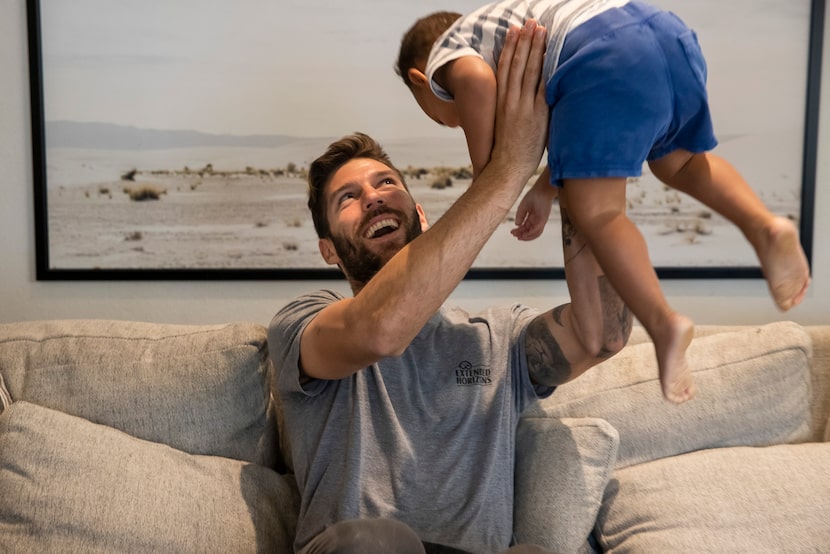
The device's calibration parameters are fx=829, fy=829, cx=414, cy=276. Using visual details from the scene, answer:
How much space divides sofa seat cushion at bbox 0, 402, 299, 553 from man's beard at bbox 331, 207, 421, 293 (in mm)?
549

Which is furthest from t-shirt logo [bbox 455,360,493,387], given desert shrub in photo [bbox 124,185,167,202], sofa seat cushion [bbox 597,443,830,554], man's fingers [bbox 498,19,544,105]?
desert shrub in photo [bbox 124,185,167,202]

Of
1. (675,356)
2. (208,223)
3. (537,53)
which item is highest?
(537,53)

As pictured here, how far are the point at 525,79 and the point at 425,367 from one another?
0.72 m

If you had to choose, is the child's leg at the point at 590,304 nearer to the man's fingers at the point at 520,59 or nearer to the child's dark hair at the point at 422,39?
the man's fingers at the point at 520,59

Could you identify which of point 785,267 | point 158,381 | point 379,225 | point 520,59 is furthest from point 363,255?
point 785,267

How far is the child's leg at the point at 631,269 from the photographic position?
123 centimetres

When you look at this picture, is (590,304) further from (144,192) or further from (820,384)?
(144,192)

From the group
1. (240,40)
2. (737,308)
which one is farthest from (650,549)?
(240,40)

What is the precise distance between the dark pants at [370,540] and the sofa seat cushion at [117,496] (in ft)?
1.18

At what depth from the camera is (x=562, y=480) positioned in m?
1.89

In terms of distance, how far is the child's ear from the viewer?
159cm

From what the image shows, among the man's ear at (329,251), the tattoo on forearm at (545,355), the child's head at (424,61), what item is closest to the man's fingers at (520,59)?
the child's head at (424,61)

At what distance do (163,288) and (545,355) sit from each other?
4.18ft

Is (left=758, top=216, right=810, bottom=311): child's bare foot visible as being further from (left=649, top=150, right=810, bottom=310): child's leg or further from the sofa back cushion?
the sofa back cushion
